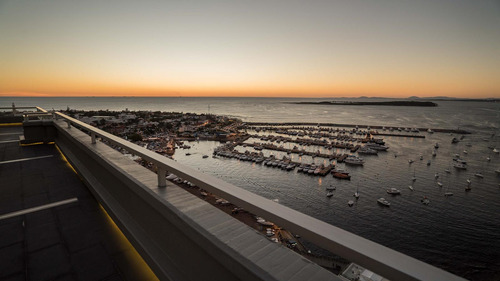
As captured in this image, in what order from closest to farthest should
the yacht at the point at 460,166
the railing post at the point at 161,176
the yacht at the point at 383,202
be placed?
the railing post at the point at 161,176 < the yacht at the point at 383,202 < the yacht at the point at 460,166

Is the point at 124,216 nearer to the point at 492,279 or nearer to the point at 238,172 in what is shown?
the point at 492,279

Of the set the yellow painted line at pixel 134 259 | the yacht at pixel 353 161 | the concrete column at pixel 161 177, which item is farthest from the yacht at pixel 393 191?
the concrete column at pixel 161 177

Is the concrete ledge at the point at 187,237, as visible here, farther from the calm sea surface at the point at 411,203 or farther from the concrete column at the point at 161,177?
the calm sea surface at the point at 411,203

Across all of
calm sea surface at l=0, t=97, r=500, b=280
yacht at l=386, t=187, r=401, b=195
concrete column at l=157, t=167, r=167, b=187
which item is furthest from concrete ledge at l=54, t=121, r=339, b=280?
yacht at l=386, t=187, r=401, b=195

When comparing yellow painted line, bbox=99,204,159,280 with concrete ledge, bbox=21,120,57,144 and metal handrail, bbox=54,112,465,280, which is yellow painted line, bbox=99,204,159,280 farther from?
concrete ledge, bbox=21,120,57,144

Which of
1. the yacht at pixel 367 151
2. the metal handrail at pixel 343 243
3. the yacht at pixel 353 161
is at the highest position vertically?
A: the metal handrail at pixel 343 243

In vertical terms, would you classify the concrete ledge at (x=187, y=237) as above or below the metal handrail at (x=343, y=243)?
below

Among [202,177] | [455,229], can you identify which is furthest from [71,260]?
[455,229]

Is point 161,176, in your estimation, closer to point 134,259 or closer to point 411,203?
point 134,259

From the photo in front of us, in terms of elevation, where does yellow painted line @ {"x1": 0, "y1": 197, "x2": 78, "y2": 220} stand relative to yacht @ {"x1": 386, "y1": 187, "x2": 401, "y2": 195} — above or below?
above
